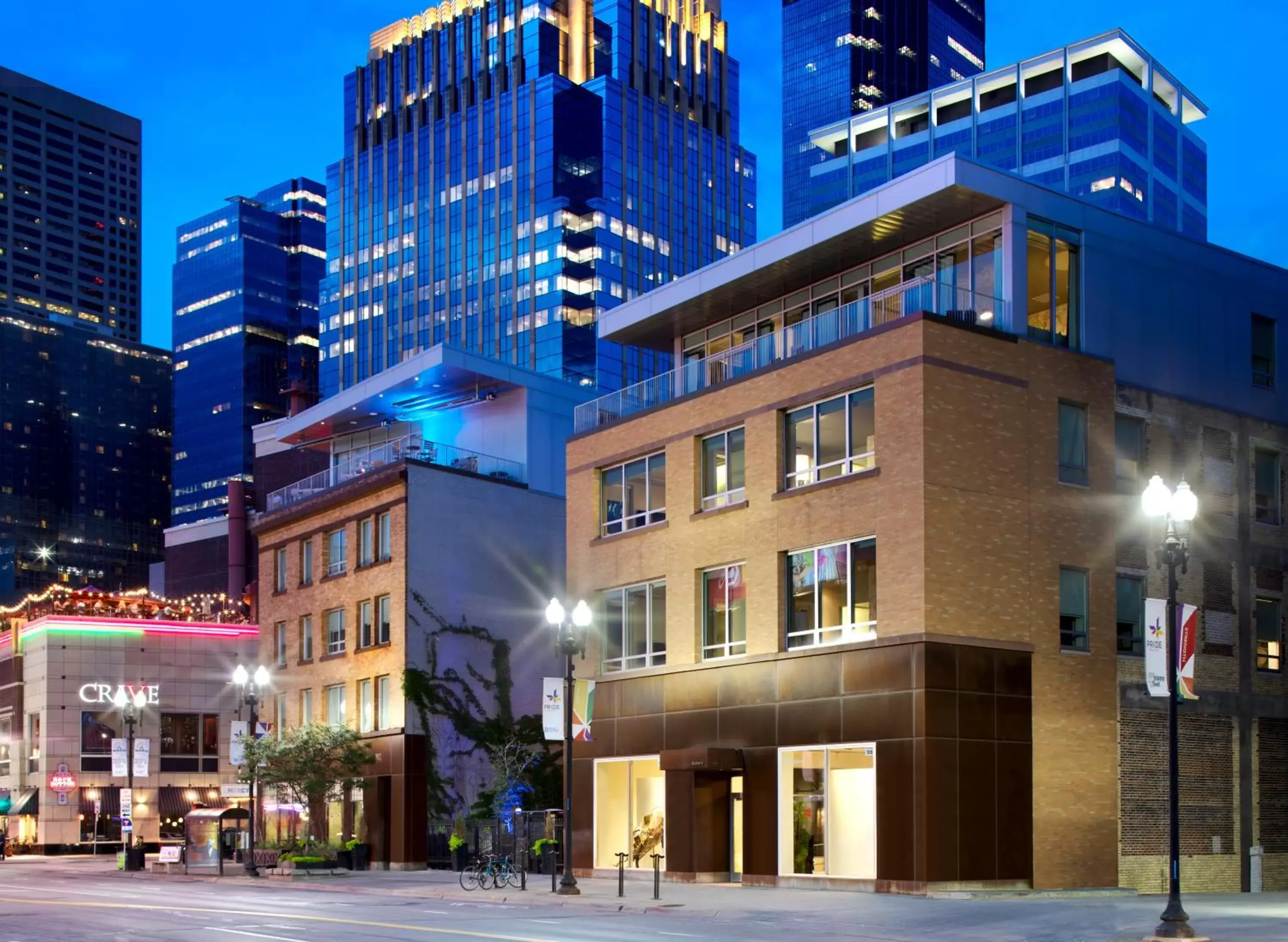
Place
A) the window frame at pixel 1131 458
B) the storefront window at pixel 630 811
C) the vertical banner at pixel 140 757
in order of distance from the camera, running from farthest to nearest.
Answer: the vertical banner at pixel 140 757 → the storefront window at pixel 630 811 → the window frame at pixel 1131 458

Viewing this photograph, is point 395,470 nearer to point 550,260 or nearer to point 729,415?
point 729,415

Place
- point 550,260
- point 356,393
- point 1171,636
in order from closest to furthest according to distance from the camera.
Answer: point 1171,636 < point 356,393 < point 550,260

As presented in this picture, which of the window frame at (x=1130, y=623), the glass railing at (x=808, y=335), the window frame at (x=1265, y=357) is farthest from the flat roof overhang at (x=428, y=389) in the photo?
the window frame at (x=1130, y=623)

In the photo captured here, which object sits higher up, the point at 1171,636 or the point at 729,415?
the point at 729,415

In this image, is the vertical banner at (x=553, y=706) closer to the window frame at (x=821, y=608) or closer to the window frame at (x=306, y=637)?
the window frame at (x=821, y=608)

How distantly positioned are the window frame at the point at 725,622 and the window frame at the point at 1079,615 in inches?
338

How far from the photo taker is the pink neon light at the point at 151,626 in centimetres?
8488

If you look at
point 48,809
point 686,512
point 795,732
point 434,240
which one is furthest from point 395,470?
point 434,240

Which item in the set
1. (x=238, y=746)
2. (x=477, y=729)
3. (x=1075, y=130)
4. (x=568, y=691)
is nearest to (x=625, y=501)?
(x=568, y=691)

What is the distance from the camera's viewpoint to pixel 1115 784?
42.6 meters

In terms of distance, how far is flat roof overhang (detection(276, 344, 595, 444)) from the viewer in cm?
6519

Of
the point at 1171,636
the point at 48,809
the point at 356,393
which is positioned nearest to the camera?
the point at 1171,636

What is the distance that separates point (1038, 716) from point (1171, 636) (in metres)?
13.8

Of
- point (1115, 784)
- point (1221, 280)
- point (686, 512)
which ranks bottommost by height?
point (1115, 784)
